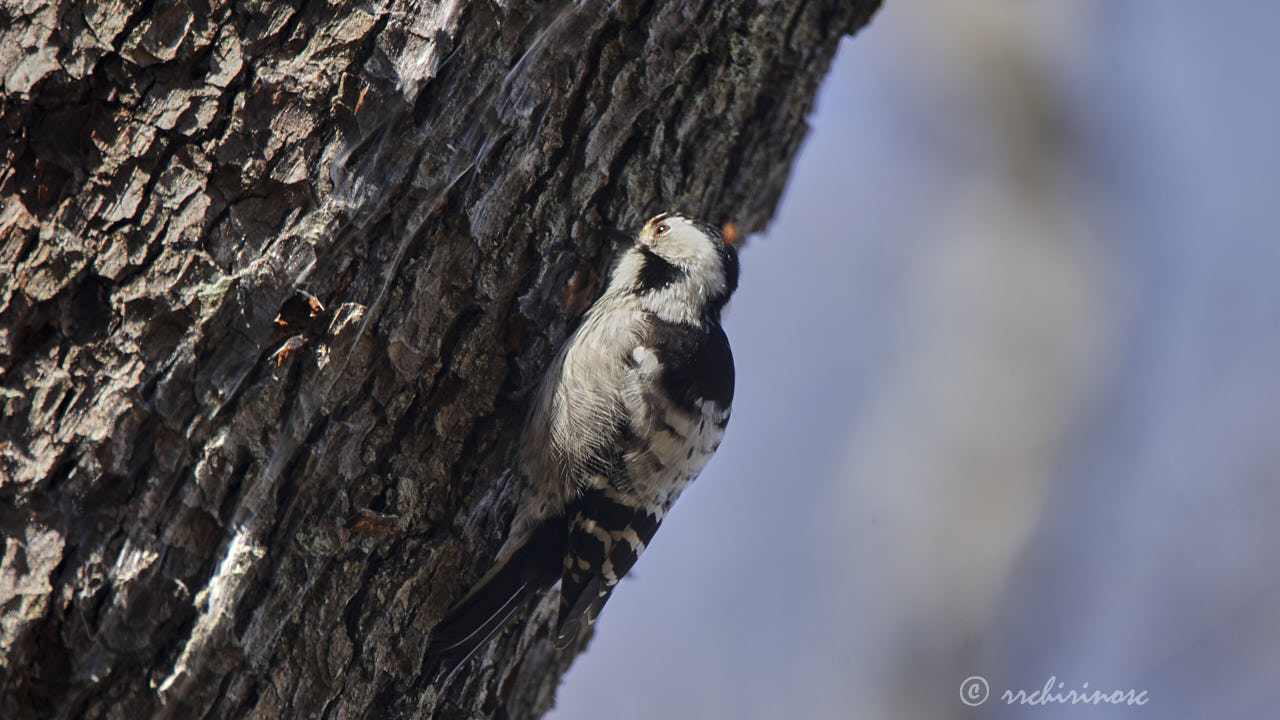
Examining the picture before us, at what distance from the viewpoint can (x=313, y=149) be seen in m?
1.95

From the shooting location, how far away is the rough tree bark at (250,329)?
178 cm

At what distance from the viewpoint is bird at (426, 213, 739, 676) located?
9.03ft

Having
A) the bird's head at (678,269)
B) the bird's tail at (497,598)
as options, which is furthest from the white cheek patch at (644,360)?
the bird's tail at (497,598)

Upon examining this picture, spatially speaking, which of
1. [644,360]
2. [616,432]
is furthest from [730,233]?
[616,432]

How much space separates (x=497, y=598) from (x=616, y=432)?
66 centimetres

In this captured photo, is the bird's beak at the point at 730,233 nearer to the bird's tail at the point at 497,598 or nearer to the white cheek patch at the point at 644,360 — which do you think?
the white cheek patch at the point at 644,360

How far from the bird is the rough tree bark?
1.27 feet

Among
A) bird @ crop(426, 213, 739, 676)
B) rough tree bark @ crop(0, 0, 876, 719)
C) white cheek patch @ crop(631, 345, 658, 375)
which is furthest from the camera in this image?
white cheek patch @ crop(631, 345, 658, 375)

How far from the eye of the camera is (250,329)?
1892mm

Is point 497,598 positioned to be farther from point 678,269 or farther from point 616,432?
point 678,269

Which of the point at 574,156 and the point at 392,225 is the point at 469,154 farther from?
the point at 574,156

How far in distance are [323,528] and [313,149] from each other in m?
0.83

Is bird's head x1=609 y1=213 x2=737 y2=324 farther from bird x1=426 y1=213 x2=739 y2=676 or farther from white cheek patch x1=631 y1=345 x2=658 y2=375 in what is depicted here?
white cheek patch x1=631 y1=345 x2=658 y2=375

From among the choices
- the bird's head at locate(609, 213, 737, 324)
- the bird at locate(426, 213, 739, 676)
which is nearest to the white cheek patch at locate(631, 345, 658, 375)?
the bird at locate(426, 213, 739, 676)
